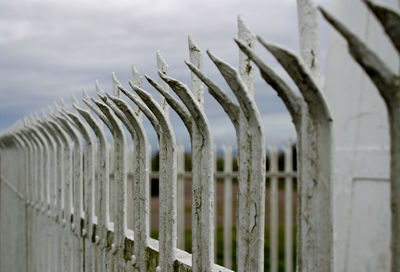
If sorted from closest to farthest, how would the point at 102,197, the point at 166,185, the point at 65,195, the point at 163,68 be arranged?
the point at 166,185
the point at 163,68
the point at 102,197
the point at 65,195

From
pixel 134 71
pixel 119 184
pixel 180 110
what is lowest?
pixel 119 184

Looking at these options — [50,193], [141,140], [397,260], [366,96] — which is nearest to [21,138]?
[50,193]

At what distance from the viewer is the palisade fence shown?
129 centimetres

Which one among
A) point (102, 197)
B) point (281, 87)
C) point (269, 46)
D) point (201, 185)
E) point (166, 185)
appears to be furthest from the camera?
point (102, 197)

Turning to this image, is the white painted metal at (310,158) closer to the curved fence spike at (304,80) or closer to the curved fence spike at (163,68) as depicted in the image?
the curved fence spike at (304,80)

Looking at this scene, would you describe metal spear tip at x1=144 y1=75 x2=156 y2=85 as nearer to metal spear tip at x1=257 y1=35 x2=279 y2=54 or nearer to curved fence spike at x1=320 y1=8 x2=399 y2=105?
metal spear tip at x1=257 y1=35 x2=279 y2=54

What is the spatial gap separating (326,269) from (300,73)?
46 centimetres

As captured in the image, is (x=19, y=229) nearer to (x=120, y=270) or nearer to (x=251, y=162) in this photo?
(x=120, y=270)

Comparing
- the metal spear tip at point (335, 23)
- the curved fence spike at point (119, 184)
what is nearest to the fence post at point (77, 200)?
the curved fence spike at point (119, 184)

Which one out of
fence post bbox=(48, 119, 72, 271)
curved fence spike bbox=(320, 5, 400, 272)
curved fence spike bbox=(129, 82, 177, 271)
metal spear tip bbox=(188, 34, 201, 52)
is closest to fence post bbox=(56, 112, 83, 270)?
fence post bbox=(48, 119, 72, 271)

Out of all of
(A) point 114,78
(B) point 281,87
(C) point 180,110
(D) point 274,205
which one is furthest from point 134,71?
(D) point 274,205

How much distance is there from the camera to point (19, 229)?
643 cm

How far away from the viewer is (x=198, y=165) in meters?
1.95

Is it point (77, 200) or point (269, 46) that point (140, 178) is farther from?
point (269, 46)
